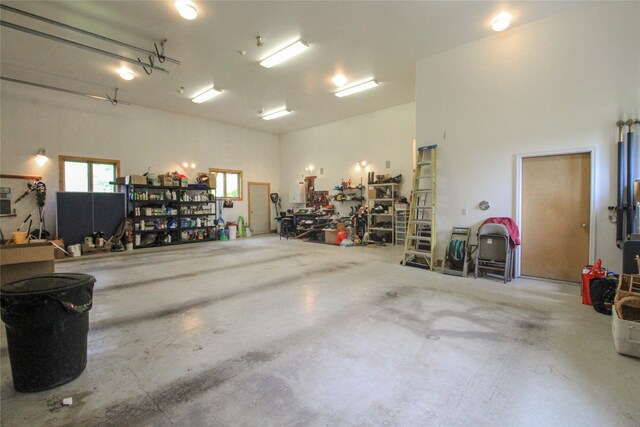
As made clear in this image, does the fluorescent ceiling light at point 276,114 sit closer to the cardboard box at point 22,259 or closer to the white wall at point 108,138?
the white wall at point 108,138

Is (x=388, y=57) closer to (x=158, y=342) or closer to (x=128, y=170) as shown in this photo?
(x=158, y=342)

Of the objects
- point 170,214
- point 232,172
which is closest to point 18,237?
point 170,214

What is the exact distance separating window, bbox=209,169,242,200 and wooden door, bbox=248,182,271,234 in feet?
1.69

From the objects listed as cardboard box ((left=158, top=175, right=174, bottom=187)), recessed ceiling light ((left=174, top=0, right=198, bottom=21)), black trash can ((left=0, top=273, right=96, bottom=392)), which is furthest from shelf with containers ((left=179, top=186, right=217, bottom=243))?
black trash can ((left=0, top=273, right=96, bottom=392))

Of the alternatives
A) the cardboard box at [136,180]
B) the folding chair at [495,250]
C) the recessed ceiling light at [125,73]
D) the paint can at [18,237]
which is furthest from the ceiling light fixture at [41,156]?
the folding chair at [495,250]

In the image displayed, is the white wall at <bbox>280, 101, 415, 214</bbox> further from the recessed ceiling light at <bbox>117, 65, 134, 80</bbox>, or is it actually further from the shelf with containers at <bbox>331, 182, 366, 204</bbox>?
the recessed ceiling light at <bbox>117, 65, 134, 80</bbox>

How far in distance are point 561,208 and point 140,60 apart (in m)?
8.16

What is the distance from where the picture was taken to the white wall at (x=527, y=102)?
401cm

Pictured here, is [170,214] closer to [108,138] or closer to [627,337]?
[108,138]

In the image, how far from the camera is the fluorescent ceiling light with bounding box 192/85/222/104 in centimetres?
743

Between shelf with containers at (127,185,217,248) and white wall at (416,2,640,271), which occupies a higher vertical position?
white wall at (416,2,640,271)

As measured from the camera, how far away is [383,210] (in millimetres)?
8875

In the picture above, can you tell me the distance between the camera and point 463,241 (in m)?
5.11

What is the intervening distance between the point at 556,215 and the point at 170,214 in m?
9.47
